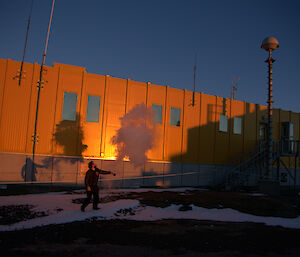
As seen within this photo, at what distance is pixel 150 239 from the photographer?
6.37m

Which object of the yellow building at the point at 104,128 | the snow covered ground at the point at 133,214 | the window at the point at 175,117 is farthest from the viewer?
the window at the point at 175,117

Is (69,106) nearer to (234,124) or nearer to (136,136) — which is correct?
(136,136)

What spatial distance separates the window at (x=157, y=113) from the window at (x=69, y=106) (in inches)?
255

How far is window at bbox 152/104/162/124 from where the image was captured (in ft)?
71.8

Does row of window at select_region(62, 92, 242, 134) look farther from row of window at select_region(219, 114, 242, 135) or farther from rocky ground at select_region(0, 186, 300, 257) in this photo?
rocky ground at select_region(0, 186, 300, 257)

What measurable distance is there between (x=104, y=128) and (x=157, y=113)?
4783mm

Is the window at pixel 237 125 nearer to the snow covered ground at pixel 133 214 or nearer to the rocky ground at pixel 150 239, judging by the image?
the snow covered ground at pixel 133 214

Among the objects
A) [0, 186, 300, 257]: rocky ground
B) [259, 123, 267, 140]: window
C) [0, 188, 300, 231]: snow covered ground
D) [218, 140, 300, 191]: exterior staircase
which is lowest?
[0, 188, 300, 231]: snow covered ground

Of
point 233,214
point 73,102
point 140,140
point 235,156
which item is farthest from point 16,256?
point 235,156

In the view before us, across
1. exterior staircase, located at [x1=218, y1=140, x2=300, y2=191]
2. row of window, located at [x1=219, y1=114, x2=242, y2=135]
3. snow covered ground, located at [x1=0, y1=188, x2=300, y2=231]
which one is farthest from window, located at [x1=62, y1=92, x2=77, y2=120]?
exterior staircase, located at [x1=218, y1=140, x2=300, y2=191]

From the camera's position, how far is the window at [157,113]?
2188 cm

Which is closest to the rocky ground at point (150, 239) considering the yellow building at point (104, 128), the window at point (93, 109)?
the yellow building at point (104, 128)

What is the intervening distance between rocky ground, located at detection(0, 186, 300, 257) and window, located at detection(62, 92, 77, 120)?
11033 mm

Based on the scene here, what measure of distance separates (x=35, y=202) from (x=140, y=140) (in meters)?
8.90
